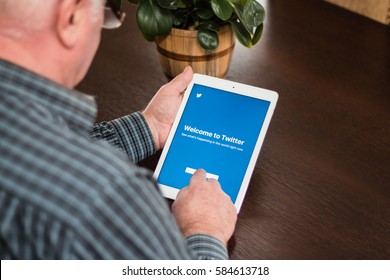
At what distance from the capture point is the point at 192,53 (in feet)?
3.74

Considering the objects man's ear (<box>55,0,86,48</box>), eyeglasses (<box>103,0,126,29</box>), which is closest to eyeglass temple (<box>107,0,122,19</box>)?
eyeglasses (<box>103,0,126,29</box>)

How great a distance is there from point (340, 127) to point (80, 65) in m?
0.55

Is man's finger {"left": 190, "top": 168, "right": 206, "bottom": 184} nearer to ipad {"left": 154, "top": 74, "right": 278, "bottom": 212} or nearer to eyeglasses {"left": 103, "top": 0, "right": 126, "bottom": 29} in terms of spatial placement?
ipad {"left": 154, "top": 74, "right": 278, "bottom": 212}

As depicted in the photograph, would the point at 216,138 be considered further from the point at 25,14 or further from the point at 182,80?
the point at 25,14

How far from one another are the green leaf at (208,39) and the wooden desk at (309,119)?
0.57 feet

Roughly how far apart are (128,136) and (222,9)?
0.97 ft

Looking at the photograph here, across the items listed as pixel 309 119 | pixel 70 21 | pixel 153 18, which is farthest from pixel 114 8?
pixel 309 119

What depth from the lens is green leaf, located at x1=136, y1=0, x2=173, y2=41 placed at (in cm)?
108

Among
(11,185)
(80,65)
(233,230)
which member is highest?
(80,65)
